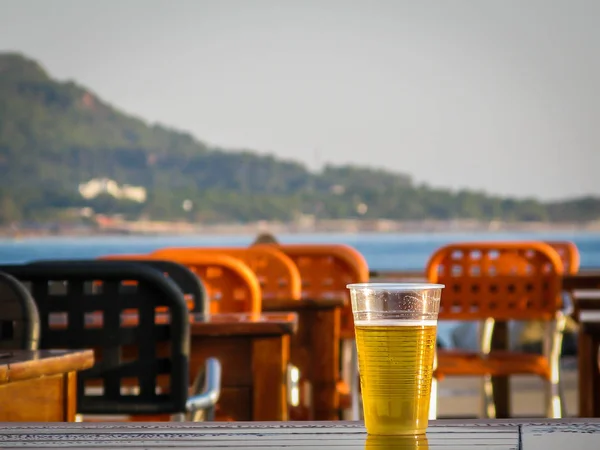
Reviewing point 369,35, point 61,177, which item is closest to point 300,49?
point 369,35

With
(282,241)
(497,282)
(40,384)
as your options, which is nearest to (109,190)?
(282,241)

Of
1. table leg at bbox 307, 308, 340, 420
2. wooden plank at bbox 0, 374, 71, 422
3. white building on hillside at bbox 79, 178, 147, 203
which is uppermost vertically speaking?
white building on hillside at bbox 79, 178, 147, 203

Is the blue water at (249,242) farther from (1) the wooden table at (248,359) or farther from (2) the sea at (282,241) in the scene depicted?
(1) the wooden table at (248,359)

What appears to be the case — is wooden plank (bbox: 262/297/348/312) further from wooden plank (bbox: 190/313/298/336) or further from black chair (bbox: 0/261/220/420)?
black chair (bbox: 0/261/220/420)

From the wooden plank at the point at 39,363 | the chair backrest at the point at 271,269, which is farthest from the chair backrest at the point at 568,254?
the wooden plank at the point at 39,363

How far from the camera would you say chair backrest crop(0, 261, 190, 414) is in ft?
7.17

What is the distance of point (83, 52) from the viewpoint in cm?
4422

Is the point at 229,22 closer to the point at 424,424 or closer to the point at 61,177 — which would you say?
the point at 61,177

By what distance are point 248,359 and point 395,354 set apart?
5.44 ft

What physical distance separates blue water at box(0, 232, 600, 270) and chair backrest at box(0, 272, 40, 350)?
192ft

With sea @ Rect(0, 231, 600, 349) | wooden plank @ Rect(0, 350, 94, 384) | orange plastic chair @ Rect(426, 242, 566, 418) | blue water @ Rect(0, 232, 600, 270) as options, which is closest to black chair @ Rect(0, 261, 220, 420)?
wooden plank @ Rect(0, 350, 94, 384)

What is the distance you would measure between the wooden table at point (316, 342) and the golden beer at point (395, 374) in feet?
8.43

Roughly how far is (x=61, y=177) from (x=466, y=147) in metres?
17.8

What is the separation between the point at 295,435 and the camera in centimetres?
93
